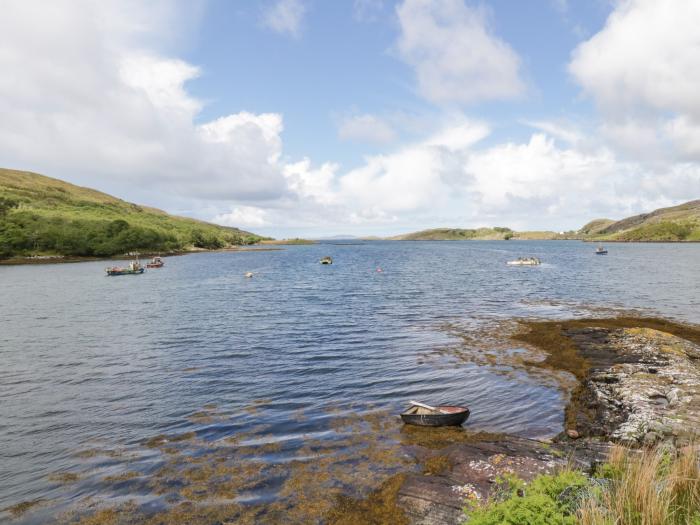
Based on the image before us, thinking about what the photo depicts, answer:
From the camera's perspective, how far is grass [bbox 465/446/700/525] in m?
8.71

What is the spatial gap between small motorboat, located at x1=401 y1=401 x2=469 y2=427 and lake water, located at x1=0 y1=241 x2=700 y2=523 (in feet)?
2.68

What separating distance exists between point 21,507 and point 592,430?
2231 cm

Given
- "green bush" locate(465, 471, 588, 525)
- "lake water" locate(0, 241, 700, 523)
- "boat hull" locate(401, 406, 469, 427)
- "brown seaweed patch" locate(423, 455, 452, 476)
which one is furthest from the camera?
"boat hull" locate(401, 406, 469, 427)

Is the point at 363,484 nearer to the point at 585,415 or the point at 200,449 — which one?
the point at 200,449

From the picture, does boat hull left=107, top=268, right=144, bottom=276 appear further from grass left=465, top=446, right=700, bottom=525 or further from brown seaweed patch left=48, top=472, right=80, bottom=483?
grass left=465, top=446, right=700, bottom=525

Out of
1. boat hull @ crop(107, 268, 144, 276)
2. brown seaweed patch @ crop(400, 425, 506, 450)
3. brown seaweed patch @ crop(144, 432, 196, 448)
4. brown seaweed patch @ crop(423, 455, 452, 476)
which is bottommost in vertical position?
brown seaweed patch @ crop(144, 432, 196, 448)

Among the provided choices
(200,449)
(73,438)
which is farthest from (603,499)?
(73,438)

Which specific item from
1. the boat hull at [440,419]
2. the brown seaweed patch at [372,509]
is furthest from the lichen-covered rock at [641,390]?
the brown seaweed patch at [372,509]

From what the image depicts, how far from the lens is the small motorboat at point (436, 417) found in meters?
18.5

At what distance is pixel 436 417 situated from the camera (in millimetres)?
18484

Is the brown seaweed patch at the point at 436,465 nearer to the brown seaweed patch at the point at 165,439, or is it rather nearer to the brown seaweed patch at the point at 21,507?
the brown seaweed patch at the point at 165,439

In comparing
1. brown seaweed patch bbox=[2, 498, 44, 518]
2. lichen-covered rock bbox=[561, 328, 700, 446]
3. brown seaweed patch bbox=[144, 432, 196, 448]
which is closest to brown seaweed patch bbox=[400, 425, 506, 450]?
lichen-covered rock bbox=[561, 328, 700, 446]

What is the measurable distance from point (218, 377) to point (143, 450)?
9.57m

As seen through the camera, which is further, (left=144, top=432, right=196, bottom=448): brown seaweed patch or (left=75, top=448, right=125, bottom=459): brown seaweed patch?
(left=144, top=432, right=196, bottom=448): brown seaweed patch
